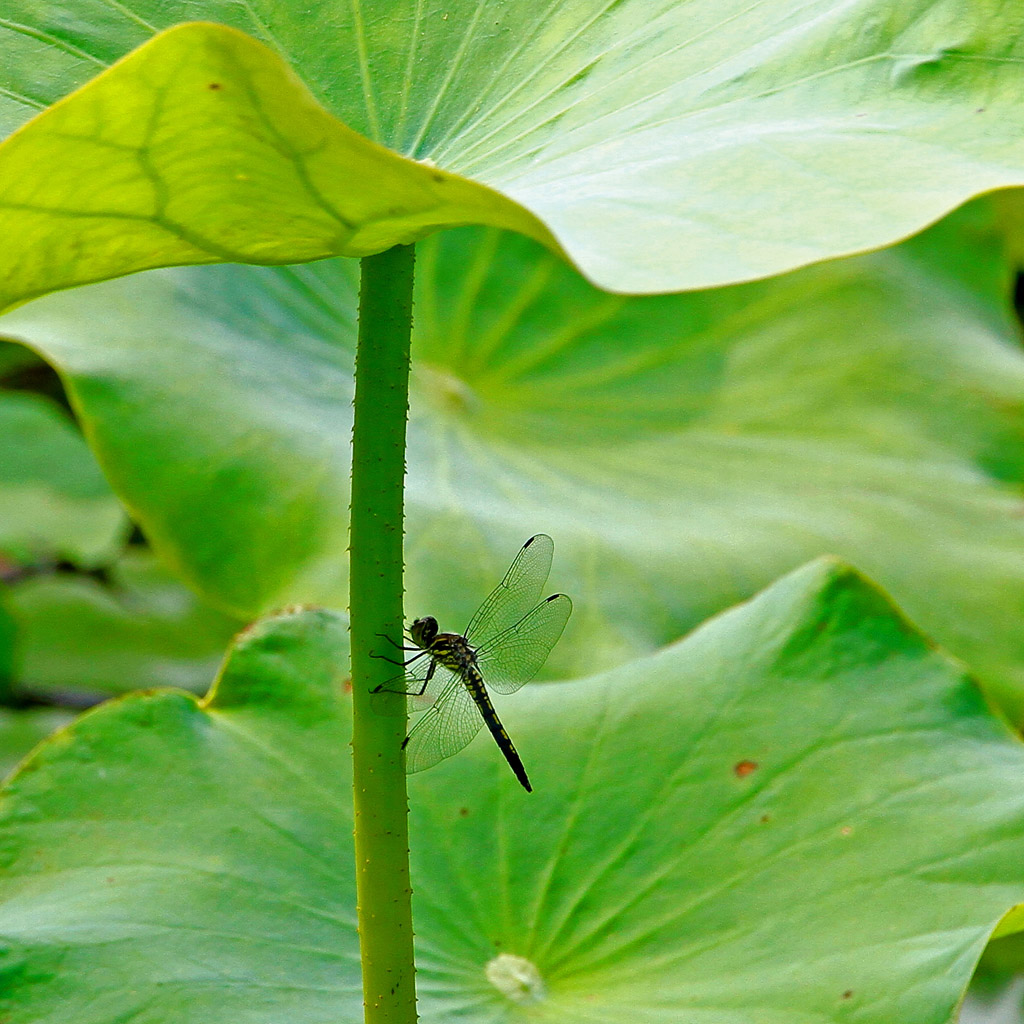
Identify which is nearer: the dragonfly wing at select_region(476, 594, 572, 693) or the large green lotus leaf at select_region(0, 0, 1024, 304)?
the large green lotus leaf at select_region(0, 0, 1024, 304)

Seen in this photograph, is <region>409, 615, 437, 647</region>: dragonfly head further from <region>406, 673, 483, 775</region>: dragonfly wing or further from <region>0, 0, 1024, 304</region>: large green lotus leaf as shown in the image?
→ <region>0, 0, 1024, 304</region>: large green lotus leaf

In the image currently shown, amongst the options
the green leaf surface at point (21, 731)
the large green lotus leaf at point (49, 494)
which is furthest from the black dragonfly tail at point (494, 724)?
the large green lotus leaf at point (49, 494)

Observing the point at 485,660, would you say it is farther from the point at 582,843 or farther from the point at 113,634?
the point at 113,634

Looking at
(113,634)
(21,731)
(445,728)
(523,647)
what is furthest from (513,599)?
(113,634)

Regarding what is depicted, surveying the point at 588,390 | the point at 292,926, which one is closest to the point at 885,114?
the point at 292,926

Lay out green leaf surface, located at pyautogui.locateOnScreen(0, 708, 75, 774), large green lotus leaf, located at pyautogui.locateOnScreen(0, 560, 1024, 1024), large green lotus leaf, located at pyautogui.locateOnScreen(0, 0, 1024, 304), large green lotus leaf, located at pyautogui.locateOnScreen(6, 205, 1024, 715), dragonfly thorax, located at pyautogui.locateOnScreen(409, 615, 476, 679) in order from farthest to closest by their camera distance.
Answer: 1. green leaf surface, located at pyautogui.locateOnScreen(0, 708, 75, 774)
2. large green lotus leaf, located at pyautogui.locateOnScreen(6, 205, 1024, 715)
3. dragonfly thorax, located at pyautogui.locateOnScreen(409, 615, 476, 679)
4. large green lotus leaf, located at pyautogui.locateOnScreen(0, 560, 1024, 1024)
5. large green lotus leaf, located at pyautogui.locateOnScreen(0, 0, 1024, 304)

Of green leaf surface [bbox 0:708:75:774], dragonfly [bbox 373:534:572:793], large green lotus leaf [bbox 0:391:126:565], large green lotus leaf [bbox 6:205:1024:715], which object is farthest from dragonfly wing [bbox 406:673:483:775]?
large green lotus leaf [bbox 0:391:126:565]
